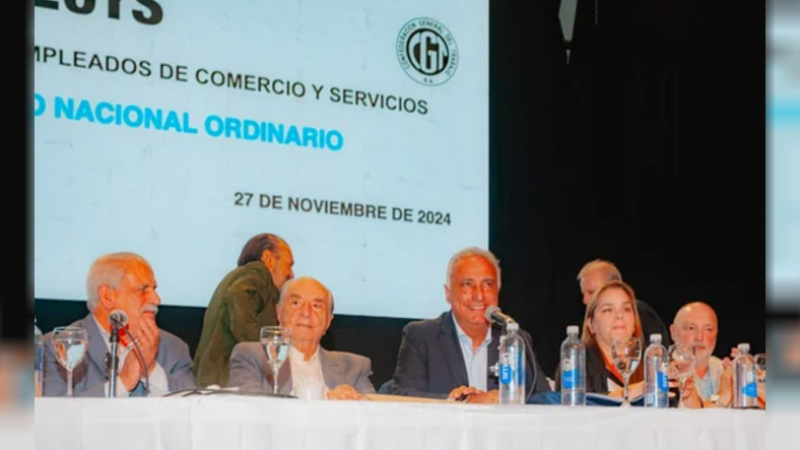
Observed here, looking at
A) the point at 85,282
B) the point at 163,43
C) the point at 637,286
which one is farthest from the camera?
the point at 637,286

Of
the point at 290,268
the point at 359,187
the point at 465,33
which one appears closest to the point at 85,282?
the point at 290,268

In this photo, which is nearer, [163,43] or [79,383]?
[79,383]

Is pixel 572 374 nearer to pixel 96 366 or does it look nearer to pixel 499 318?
pixel 499 318

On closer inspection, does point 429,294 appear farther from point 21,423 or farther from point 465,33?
point 21,423

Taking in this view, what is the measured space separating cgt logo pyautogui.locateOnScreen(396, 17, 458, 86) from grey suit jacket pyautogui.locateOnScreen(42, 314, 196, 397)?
193cm

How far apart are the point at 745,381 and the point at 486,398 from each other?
77 centimetres

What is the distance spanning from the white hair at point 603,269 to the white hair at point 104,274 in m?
2.51

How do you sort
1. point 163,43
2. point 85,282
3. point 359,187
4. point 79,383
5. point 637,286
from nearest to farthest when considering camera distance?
1. point 79,383
2. point 85,282
3. point 163,43
4. point 359,187
5. point 637,286

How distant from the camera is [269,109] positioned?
4.89 meters

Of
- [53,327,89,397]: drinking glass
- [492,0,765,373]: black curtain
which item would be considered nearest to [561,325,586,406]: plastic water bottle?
[53,327,89,397]: drinking glass

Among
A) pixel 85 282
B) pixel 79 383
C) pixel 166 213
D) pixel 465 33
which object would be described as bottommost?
pixel 79 383

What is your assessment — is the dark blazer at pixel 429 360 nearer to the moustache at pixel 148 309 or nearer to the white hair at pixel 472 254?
the white hair at pixel 472 254

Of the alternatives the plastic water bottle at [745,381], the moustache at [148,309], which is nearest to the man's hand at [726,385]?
the plastic water bottle at [745,381]

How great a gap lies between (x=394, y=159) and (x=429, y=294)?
27.2 inches
